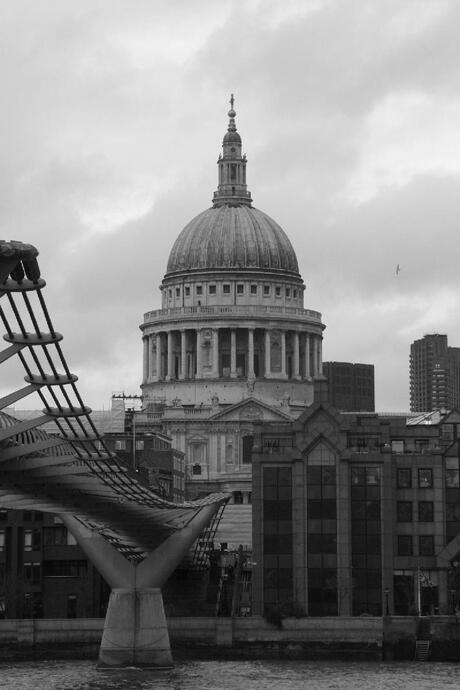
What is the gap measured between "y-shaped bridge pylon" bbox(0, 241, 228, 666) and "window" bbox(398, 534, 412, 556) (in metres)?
8.90

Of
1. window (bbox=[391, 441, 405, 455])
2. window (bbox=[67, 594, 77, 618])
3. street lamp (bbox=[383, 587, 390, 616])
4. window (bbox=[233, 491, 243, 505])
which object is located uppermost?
window (bbox=[233, 491, 243, 505])

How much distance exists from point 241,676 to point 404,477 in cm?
1969

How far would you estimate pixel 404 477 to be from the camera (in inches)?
4911

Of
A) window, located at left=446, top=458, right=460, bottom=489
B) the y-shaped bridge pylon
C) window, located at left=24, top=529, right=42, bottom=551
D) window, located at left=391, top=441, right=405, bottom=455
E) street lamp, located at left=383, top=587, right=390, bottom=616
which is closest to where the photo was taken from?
the y-shaped bridge pylon

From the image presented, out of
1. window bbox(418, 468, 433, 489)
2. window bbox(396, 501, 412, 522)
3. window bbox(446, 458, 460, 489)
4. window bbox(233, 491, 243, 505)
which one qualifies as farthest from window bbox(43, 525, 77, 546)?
window bbox(233, 491, 243, 505)

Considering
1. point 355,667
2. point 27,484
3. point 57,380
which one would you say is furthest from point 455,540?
point 57,380

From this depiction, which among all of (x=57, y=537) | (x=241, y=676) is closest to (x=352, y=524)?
(x=241, y=676)

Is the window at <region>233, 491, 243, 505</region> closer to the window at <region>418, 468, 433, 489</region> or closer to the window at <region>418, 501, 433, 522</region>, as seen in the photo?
the window at <region>418, 468, 433, 489</region>

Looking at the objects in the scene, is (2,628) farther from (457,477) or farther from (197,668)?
(457,477)

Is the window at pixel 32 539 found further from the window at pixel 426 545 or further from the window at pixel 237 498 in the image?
the window at pixel 237 498

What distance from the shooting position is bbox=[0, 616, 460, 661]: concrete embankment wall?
115375mm

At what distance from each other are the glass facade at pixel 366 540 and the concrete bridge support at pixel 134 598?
9482 millimetres

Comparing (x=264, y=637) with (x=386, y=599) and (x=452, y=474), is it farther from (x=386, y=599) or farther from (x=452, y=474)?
(x=452, y=474)

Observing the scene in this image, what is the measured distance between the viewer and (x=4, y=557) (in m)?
140
